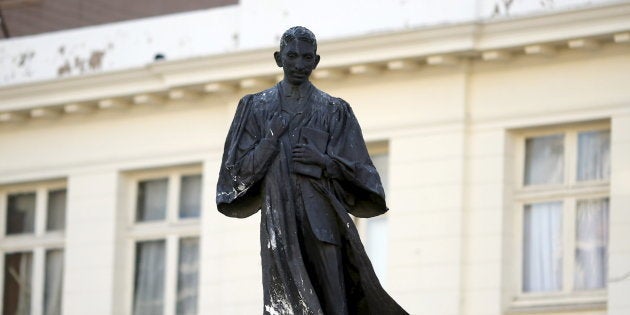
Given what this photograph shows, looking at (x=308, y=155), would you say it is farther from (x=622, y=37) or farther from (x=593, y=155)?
(x=593, y=155)

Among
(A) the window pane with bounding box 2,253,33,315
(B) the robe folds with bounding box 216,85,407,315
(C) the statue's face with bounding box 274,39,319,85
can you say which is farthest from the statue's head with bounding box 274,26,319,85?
(A) the window pane with bounding box 2,253,33,315

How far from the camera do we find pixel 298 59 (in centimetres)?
2041

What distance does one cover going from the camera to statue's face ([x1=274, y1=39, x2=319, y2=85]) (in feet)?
66.8

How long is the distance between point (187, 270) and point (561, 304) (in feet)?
25.1

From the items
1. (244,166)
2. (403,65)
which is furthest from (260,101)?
(403,65)

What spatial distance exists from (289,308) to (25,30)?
3143cm

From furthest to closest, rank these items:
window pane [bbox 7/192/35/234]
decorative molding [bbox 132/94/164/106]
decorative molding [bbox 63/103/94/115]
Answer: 1. window pane [bbox 7/192/35/234]
2. decorative molding [bbox 63/103/94/115]
3. decorative molding [bbox 132/94/164/106]

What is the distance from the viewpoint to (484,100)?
44.6 metres

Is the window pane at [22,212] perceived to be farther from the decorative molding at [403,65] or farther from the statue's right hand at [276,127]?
the statue's right hand at [276,127]

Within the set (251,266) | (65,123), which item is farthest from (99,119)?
(251,266)

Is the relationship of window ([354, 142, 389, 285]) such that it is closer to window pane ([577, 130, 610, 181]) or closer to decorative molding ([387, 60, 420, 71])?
decorative molding ([387, 60, 420, 71])

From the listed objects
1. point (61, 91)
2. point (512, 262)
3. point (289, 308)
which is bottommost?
point (289, 308)

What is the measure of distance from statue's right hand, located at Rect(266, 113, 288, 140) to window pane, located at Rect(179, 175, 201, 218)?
2777 cm

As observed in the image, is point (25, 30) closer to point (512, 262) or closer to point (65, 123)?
point (65, 123)
